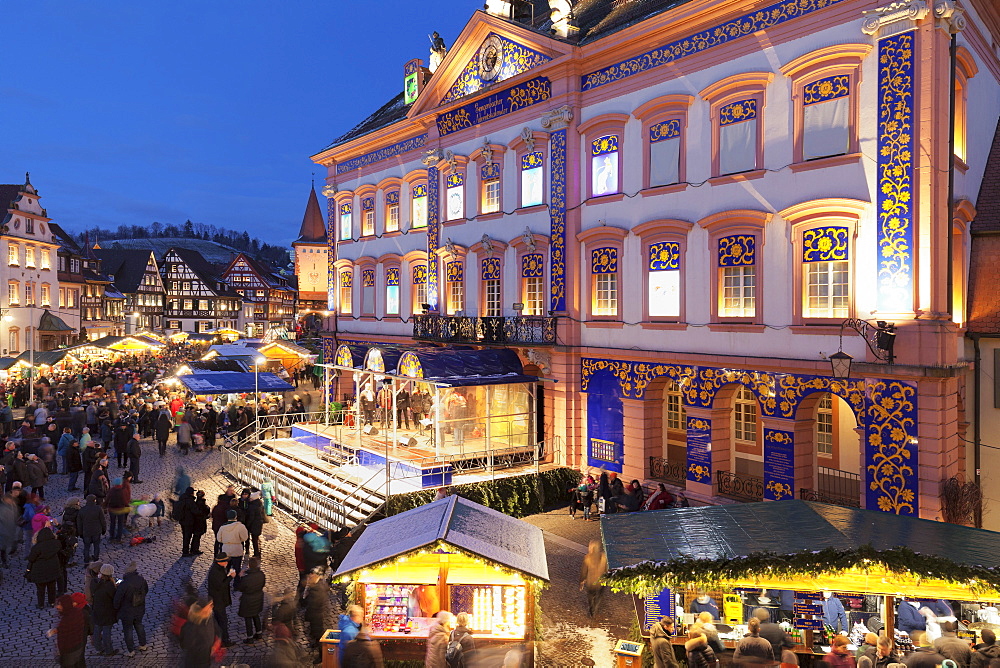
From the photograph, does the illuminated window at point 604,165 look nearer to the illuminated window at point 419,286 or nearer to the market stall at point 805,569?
the illuminated window at point 419,286

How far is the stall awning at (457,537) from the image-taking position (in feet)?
32.7

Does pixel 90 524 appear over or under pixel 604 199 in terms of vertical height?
under

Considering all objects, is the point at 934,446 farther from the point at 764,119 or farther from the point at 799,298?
the point at 764,119

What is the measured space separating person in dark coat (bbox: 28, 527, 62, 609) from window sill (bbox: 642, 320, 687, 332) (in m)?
15.5

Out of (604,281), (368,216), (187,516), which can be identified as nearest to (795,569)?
(187,516)

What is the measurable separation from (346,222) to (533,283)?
14720 mm

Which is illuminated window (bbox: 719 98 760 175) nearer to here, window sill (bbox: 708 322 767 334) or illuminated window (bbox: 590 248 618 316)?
window sill (bbox: 708 322 767 334)

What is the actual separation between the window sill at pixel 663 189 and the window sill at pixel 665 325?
3.77 meters

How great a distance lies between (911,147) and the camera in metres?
15.5

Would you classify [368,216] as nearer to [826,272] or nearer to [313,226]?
[826,272]

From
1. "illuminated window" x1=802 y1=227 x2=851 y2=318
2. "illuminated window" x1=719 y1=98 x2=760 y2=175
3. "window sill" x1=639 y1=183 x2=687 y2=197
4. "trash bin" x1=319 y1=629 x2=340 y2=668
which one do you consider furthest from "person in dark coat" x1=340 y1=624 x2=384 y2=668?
"window sill" x1=639 y1=183 x2=687 y2=197

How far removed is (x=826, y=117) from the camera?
1697 centimetres

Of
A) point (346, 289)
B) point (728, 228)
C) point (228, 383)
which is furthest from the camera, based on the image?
point (346, 289)

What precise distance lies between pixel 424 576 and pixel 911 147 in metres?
13.7
